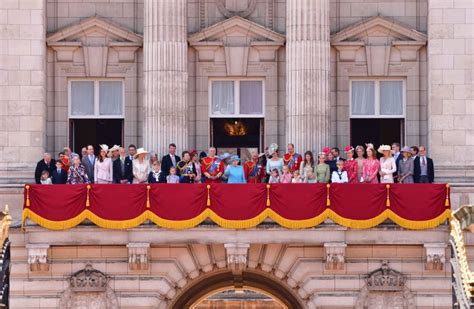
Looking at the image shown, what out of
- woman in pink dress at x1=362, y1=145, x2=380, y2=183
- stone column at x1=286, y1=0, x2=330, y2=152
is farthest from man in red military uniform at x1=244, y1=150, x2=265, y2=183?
woman in pink dress at x1=362, y1=145, x2=380, y2=183

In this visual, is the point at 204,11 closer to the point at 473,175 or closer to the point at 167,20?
the point at 167,20

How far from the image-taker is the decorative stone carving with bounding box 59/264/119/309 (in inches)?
2095

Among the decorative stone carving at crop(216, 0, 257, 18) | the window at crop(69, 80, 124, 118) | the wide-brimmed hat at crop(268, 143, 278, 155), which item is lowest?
the wide-brimmed hat at crop(268, 143, 278, 155)

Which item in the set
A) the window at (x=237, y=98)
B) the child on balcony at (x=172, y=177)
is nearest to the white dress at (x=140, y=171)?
the child on balcony at (x=172, y=177)

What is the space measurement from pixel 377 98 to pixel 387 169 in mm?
5663

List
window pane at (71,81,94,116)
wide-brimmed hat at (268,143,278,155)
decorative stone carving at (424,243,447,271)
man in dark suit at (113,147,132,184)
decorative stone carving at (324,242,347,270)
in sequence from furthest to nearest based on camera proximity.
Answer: window pane at (71,81,94,116) → wide-brimmed hat at (268,143,278,155) → man in dark suit at (113,147,132,184) → decorative stone carving at (424,243,447,271) → decorative stone carving at (324,242,347,270)

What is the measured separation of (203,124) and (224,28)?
356 cm

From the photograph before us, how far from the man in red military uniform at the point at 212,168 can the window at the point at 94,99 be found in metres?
5.84

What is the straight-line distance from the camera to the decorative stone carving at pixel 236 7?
58188 millimetres

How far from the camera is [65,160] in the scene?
177 feet

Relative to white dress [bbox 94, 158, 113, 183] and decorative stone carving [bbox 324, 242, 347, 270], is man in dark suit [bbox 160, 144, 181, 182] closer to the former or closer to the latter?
white dress [bbox 94, 158, 113, 183]

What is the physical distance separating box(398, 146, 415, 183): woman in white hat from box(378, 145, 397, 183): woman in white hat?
1.35 feet

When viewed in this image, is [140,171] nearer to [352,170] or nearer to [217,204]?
[217,204]

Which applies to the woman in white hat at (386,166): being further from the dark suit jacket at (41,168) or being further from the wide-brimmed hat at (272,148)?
the dark suit jacket at (41,168)
